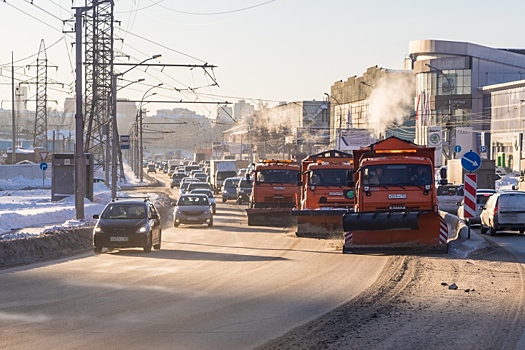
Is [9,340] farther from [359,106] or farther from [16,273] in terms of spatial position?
[359,106]

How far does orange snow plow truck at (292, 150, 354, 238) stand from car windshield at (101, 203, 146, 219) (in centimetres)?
613

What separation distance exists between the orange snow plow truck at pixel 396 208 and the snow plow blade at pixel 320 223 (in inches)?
136

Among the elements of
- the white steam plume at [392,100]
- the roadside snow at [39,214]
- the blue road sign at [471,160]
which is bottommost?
the roadside snow at [39,214]

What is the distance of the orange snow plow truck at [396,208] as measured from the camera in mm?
25234

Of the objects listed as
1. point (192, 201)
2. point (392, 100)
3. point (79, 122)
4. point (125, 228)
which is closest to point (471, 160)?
point (125, 228)

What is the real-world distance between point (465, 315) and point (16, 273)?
11.0m

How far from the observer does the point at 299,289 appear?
17.5m

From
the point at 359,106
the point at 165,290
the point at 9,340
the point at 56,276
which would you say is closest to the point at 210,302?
the point at 165,290

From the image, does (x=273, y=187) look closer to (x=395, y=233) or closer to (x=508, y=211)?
(x=508, y=211)

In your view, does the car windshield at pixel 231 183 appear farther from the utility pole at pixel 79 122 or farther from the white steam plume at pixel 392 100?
the white steam plume at pixel 392 100

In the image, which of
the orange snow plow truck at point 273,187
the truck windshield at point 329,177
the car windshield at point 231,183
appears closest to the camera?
the truck windshield at point 329,177

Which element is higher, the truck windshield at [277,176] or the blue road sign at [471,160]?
the blue road sign at [471,160]

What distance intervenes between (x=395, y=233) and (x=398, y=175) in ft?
6.35

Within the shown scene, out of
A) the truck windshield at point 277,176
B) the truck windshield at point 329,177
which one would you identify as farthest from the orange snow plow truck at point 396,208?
the truck windshield at point 277,176
